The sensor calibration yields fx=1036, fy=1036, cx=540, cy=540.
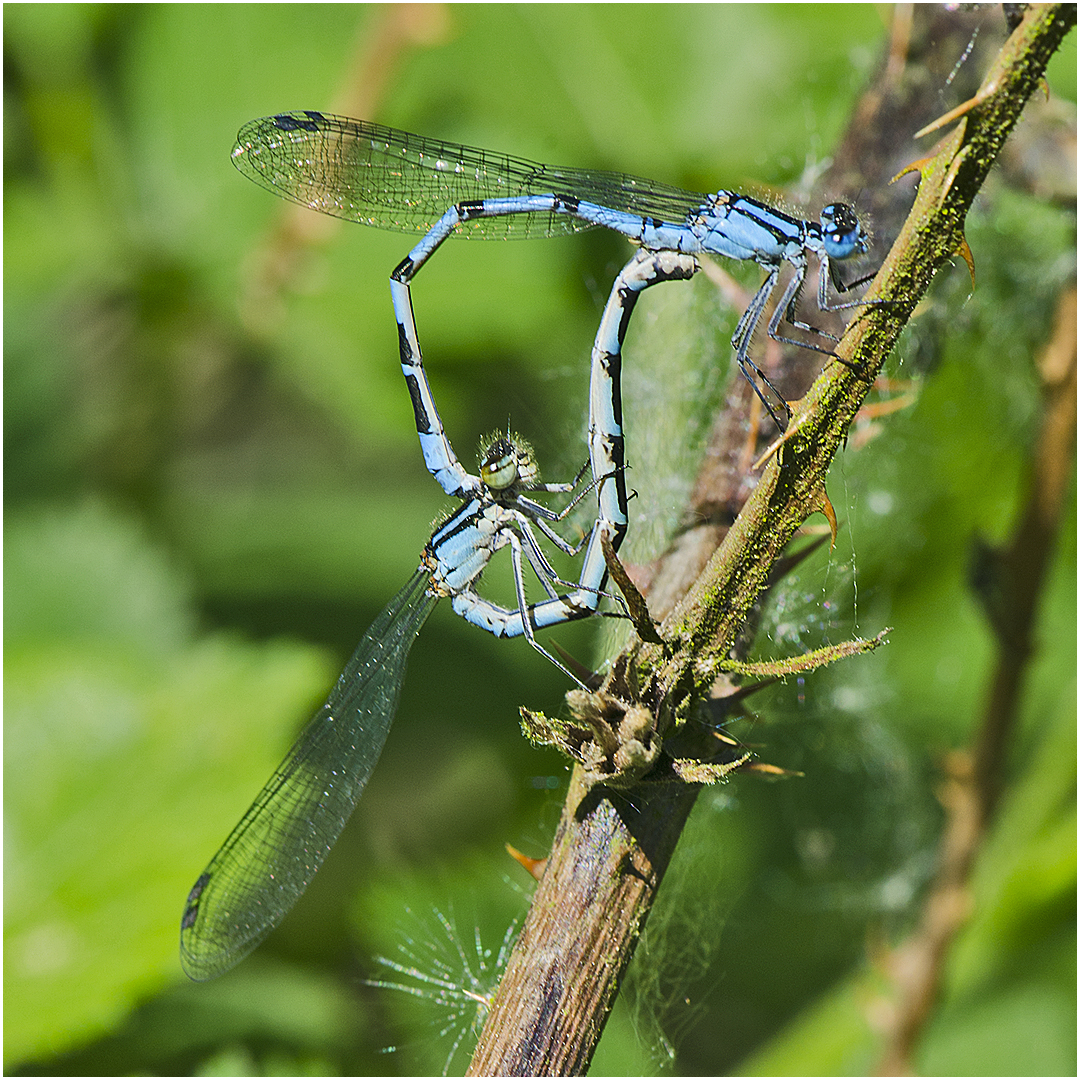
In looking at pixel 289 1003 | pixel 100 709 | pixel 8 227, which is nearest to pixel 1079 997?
pixel 289 1003

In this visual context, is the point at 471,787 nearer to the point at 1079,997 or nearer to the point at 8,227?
the point at 1079,997

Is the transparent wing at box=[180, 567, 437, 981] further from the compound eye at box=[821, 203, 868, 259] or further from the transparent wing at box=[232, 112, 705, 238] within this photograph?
the compound eye at box=[821, 203, 868, 259]

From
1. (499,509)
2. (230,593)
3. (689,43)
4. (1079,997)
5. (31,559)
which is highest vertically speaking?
(689,43)

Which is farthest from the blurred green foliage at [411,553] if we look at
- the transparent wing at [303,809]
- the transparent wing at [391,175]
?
the transparent wing at [391,175]

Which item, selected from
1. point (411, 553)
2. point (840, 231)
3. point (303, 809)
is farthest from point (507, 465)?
point (411, 553)

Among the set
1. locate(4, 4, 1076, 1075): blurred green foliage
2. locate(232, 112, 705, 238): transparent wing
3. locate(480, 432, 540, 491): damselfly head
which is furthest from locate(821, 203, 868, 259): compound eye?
locate(480, 432, 540, 491): damselfly head

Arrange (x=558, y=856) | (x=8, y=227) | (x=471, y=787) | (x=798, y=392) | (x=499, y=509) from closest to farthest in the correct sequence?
(x=558, y=856) < (x=798, y=392) < (x=499, y=509) < (x=471, y=787) < (x=8, y=227)

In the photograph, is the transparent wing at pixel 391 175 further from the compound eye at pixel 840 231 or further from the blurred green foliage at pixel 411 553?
the compound eye at pixel 840 231
